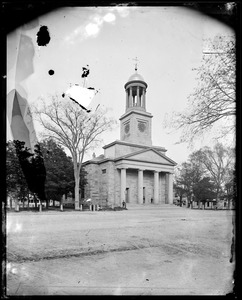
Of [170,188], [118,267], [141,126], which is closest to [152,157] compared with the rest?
[141,126]

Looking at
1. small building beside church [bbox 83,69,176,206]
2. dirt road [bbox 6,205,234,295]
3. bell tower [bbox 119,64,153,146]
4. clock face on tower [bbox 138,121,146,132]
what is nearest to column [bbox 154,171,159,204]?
small building beside church [bbox 83,69,176,206]

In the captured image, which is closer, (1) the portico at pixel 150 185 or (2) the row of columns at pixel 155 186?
(2) the row of columns at pixel 155 186

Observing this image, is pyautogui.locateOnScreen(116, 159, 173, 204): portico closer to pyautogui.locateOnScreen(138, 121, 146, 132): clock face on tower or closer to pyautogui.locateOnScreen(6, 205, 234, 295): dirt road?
pyautogui.locateOnScreen(138, 121, 146, 132): clock face on tower

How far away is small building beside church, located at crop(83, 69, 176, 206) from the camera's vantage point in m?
27.3

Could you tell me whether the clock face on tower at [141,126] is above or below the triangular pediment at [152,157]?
above

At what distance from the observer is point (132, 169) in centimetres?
2962

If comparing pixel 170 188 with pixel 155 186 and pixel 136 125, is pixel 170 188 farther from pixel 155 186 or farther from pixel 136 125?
pixel 136 125

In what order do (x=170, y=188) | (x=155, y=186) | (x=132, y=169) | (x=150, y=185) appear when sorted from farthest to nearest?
(x=150, y=185) < (x=132, y=169) < (x=155, y=186) < (x=170, y=188)

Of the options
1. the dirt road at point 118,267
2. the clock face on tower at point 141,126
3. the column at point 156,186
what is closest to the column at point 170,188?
the column at point 156,186

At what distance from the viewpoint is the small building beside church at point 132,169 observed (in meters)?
27.3

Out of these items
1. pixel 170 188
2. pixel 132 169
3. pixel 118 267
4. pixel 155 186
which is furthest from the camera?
pixel 132 169

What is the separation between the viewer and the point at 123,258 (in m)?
3.81

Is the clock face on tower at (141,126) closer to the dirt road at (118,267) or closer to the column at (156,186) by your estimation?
the column at (156,186)
